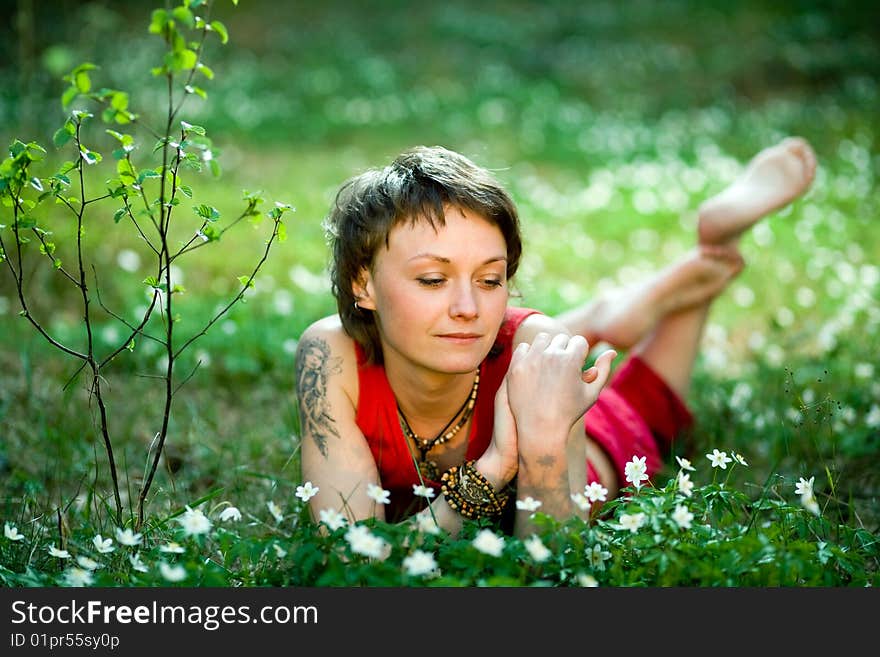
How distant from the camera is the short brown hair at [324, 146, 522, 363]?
8.14 feet

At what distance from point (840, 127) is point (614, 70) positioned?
143 inches

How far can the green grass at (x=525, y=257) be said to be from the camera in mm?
2189

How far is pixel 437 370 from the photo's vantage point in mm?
2479

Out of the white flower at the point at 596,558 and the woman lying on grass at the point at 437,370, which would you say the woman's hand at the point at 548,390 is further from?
the white flower at the point at 596,558

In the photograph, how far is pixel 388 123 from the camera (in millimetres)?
10008

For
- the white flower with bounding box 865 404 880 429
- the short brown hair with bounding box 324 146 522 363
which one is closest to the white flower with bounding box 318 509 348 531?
the short brown hair with bounding box 324 146 522 363

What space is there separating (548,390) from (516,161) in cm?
691

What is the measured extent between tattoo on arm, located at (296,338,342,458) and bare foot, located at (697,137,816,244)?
5.90ft

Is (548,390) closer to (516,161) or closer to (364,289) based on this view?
(364,289)

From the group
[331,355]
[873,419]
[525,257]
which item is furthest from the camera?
[525,257]

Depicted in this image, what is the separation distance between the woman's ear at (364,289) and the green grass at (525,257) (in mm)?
615

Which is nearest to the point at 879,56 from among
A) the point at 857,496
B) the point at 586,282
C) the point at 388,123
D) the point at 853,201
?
the point at 853,201

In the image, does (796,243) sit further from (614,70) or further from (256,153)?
(614,70)

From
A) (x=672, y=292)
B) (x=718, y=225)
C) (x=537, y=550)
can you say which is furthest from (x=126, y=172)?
(x=718, y=225)
